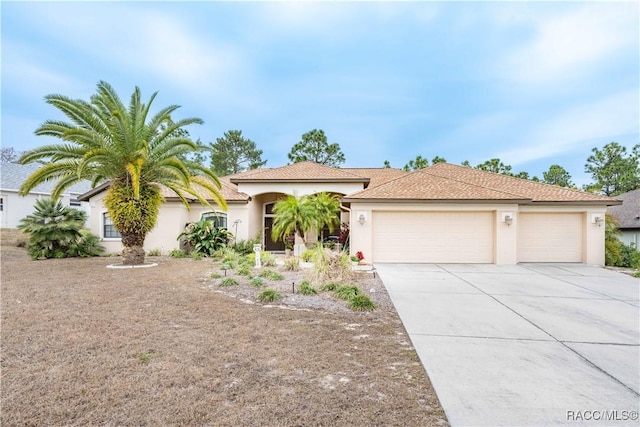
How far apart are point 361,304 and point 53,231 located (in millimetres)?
15160

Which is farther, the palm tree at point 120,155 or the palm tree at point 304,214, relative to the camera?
the palm tree at point 304,214

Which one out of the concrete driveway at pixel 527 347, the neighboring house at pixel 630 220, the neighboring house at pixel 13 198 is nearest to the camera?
the concrete driveway at pixel 527 347

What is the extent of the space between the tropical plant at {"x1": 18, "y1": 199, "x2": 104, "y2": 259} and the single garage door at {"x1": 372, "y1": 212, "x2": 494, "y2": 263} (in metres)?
14.1

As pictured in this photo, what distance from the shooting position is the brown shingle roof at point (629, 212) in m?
21.9

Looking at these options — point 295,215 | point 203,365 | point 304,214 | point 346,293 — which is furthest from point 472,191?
point 203,365

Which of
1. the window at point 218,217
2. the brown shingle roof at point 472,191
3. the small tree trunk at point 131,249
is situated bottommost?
the small tree trunk at point 131,249

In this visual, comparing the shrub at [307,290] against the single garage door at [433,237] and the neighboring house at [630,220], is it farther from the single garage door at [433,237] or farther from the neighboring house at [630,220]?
the neighboring house at [630,220]

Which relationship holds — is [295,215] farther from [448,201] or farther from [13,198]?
[13,198]

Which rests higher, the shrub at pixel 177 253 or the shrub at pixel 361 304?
the shrub at pixel 361 304

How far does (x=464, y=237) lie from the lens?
42.1ft

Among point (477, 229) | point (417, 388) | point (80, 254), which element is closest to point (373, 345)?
point (417, 388)

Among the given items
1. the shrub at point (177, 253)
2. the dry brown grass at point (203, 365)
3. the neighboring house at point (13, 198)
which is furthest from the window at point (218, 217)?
the neighboring house at point (13, 198)

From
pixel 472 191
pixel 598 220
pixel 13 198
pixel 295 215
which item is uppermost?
pixel 13 198

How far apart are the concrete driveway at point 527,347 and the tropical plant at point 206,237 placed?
9.48m
